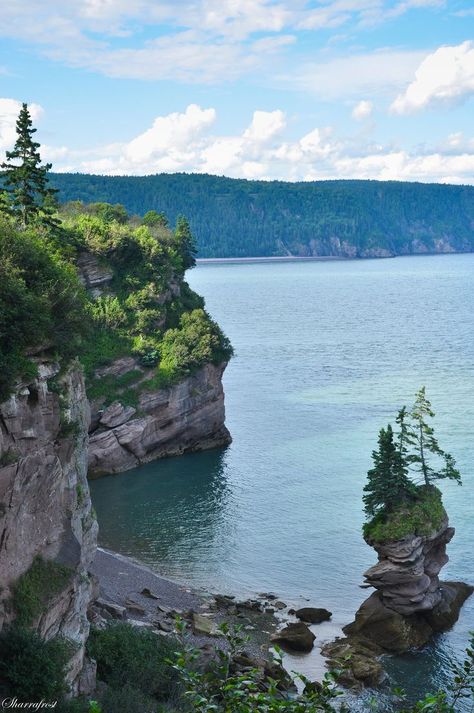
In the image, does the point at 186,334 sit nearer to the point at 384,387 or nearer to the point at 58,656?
the point at 384,387

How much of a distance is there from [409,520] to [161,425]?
34.3 m

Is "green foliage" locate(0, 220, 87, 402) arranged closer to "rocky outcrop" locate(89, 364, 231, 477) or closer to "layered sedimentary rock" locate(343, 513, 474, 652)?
"layered sedimentary rock" locate(343, 513, 474, 652)

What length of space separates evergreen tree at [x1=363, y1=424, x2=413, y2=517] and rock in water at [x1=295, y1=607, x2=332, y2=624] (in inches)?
226

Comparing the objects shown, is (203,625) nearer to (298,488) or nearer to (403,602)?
(403,602)

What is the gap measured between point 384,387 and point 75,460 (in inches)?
2506

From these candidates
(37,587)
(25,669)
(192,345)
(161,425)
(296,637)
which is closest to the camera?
(25,669)

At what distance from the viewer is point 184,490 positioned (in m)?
64.3

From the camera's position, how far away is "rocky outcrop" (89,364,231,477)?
223 feet

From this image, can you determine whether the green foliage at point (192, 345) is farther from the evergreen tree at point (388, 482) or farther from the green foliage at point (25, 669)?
the green foliage at point (25, 669)

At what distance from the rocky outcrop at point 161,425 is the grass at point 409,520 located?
30.1 meters

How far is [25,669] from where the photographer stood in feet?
78.5

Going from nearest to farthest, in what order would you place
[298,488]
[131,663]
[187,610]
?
1. [131,663]
2. [187,610]
3. [298,488]

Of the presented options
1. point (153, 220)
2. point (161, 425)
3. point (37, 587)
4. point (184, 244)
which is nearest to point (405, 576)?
point (37, 587)

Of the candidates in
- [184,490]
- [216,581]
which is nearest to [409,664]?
[216,581]
